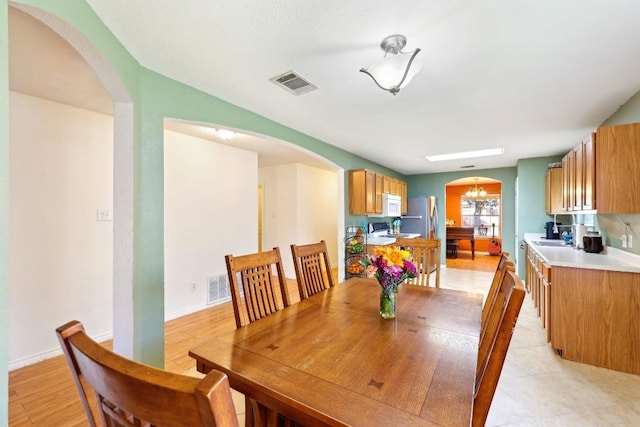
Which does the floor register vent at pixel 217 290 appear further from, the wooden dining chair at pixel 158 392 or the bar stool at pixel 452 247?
the bar stool at pixel 452 247

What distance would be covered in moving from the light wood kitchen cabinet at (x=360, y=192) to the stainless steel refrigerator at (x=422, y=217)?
2.33 metres

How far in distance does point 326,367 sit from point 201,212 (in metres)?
3.44

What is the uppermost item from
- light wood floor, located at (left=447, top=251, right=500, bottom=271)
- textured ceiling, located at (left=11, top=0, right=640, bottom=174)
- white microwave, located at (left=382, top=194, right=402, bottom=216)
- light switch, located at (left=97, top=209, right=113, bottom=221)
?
textured ceiling, located at (left=11, top=0, right=640, bottom=174)

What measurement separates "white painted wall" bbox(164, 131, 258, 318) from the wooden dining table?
2.64 meters

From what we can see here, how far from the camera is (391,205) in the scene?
5523 mm

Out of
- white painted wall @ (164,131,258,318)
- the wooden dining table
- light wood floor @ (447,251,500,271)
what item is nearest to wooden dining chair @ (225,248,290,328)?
the wooden dining table

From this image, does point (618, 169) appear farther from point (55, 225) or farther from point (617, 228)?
point (55, 225)

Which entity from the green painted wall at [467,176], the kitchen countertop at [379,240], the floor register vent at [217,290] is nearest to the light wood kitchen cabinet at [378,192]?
the kitchen countertop at [379,240]

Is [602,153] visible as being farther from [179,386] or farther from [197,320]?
[197,320]

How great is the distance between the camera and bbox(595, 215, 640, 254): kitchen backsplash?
7.87 feet

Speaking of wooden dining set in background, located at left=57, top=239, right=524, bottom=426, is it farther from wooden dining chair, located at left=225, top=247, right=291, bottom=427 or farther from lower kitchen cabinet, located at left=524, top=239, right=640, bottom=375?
lower kitchen cabinet, located at left=524, top=239, right=640, bottom=375

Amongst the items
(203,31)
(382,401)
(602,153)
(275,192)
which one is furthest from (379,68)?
(275,192)

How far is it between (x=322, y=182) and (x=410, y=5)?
5.12 metres

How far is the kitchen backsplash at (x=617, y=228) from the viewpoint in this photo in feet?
7.87
